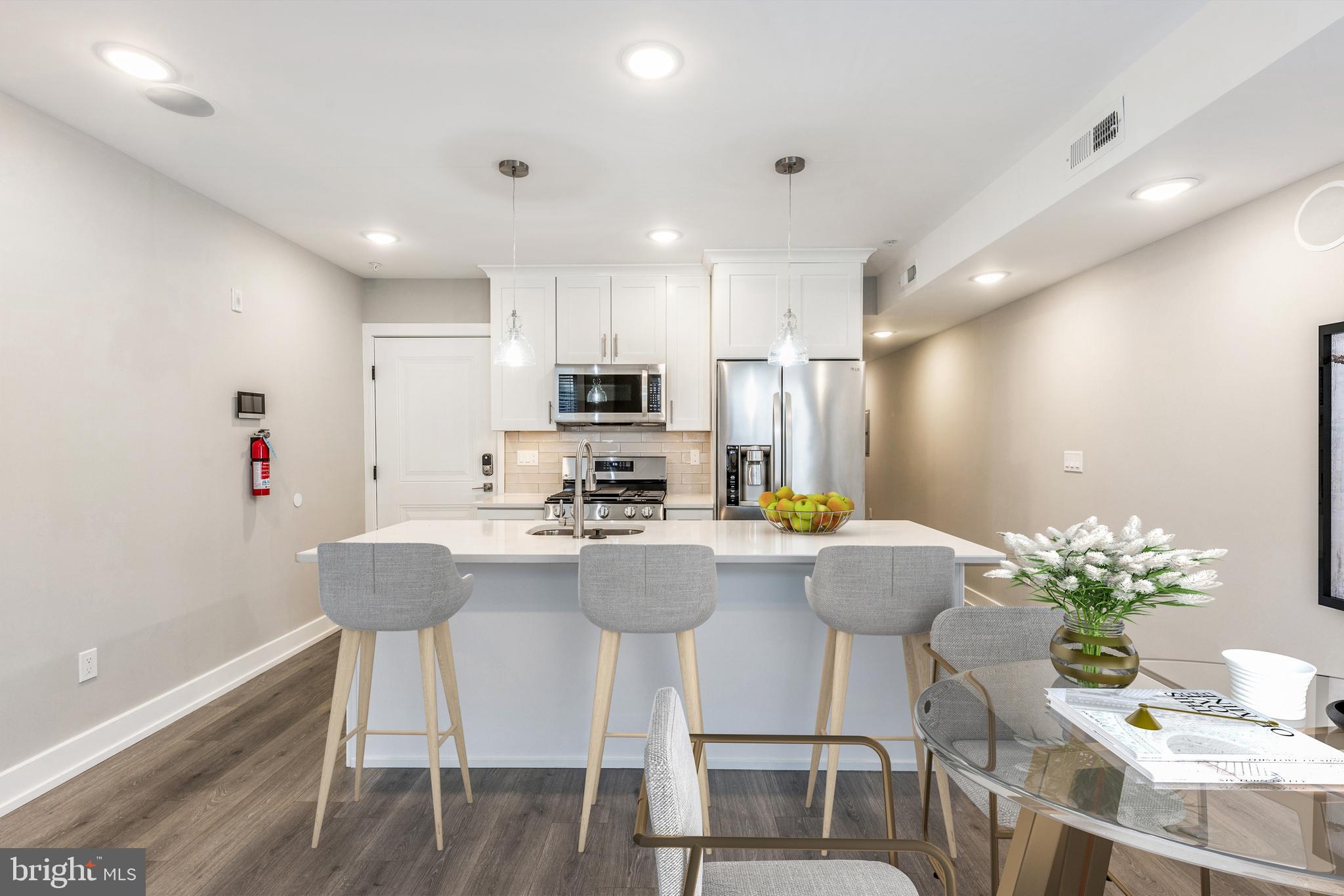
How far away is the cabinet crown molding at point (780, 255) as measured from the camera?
4.38 m

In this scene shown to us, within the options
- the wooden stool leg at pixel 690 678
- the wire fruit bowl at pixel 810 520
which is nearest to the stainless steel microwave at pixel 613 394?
the wire fruit bowl at pixel 810 520

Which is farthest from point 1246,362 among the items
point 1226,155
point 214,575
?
point 214,575

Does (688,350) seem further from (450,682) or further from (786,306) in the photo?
(450,682)

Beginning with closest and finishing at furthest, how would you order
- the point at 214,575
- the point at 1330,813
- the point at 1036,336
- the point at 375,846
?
the point at 1330,813, the point at 375,846, the point at 214,575, the point at 1036,336

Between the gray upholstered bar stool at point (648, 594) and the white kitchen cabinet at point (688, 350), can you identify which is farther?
the white kitchen cabinet at point (688, 350)

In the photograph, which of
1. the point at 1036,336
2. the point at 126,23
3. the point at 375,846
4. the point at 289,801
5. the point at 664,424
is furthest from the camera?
the point at 664,424

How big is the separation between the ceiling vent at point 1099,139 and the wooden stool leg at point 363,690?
301 cm

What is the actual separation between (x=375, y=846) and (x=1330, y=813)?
2.31 meters

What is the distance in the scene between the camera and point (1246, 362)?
2.64m

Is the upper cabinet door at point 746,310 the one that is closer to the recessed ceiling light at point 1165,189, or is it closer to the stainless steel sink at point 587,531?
the stainless steel sink at point 587,531

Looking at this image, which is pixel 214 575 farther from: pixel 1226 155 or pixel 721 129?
pixel 1226 155

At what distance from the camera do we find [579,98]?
2414 mm

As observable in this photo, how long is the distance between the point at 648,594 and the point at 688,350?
2.91 metres

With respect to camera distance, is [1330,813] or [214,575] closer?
[1330,813]
